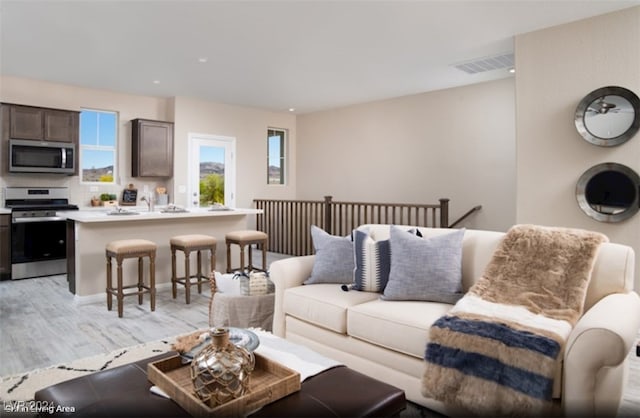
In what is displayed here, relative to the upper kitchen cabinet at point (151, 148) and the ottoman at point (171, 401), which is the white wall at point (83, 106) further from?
the ottoman at point (171, 401)

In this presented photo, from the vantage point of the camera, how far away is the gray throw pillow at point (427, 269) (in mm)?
→ 2521

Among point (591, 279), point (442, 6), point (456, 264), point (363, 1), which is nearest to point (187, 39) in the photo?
point (363, 1)

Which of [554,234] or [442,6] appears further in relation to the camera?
[442,6]

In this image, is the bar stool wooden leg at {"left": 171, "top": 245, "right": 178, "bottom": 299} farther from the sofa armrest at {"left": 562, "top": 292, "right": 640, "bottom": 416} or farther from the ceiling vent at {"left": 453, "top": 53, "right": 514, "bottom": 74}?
the ceiling vent at {"left": 453, "top": 53, "right": 514, "bottom": 74}

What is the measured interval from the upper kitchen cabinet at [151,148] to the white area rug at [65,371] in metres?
4.39

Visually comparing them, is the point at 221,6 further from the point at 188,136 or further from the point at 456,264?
the point at 188,136

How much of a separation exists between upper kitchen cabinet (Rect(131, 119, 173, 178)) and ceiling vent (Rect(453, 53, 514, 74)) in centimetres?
475

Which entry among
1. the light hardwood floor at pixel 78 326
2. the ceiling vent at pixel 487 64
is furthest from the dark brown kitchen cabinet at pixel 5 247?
the ceiling vent at pixel 487 64

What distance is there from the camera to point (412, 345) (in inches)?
84.6

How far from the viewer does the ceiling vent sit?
5.07 metres

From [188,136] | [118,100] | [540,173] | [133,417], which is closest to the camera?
[133,417]

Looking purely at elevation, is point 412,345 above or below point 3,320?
above

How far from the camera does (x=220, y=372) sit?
1501mm

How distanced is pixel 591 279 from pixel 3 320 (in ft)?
15.2
